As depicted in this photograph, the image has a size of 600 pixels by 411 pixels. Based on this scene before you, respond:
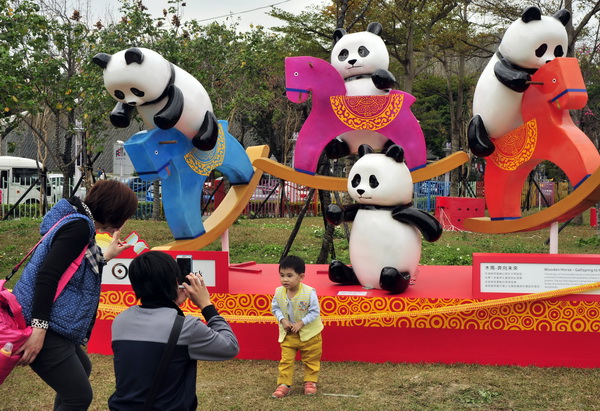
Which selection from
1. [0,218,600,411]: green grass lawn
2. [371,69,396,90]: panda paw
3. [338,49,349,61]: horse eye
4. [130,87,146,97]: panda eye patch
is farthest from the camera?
[338,49,349,61]: horse eye

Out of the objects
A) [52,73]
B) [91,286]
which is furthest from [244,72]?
[91,286]

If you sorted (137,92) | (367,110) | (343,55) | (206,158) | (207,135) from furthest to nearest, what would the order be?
(343,55)
(367,110)
(206,158)
(207,135)
(137,92)

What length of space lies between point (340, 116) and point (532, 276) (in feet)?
7.77

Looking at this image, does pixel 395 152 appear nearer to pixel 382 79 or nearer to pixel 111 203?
pixel 382 79

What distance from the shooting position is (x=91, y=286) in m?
3.03

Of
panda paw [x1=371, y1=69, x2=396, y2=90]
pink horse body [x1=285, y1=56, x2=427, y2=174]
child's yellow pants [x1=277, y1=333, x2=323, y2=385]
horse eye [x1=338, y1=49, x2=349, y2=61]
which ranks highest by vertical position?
horse eye [x1=338, y1=49, x2=349, y2=61]

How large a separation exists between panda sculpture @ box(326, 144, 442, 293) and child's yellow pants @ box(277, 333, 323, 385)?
0.96m

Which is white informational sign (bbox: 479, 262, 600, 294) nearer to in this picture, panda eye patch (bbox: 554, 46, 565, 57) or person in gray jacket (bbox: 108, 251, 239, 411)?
panda eye patch (bbox: 554, 46, 565, 57)

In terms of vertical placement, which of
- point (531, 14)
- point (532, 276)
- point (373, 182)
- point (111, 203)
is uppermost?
point (531, 14)

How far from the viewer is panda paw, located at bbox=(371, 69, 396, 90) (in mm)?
6281

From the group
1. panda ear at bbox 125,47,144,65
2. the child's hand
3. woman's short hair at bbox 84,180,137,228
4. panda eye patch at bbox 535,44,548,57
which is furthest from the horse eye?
woman's short hair at bbox 84,180,137,228

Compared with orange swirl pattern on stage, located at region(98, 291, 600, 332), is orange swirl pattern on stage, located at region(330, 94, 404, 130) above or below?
above

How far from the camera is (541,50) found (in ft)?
18.8

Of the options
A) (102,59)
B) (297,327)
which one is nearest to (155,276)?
(297,327)
